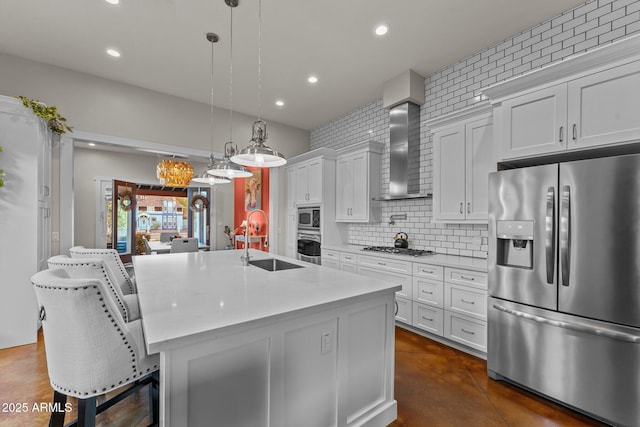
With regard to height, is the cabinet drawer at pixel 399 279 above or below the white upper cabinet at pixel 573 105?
below

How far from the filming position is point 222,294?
153 centimetres

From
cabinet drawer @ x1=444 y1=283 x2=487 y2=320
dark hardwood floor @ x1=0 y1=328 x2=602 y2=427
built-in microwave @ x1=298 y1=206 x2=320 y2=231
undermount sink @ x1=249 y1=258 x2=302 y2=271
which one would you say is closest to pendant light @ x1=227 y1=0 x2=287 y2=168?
undermount sink @ x1=249 y1=258 x2=302 y2=271

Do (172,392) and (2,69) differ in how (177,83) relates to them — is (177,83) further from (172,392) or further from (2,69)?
(172,392)

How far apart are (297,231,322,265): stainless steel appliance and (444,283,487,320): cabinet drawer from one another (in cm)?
216

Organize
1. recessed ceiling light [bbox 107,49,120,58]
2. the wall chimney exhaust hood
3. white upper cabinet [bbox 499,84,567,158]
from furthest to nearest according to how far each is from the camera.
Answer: the wall chimney exhaust hood, recessed ceiling light [bbox 107,49,120,58], white upper cabinet [bbox 499,84,567,158]

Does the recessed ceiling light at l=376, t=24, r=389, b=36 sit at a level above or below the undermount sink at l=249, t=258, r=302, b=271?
above

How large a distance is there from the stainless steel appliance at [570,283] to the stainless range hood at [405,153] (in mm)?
1384

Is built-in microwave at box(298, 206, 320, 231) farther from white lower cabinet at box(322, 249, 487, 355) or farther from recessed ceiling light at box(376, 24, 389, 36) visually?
recessed ceiling light at box(376, 24, 389, 36)

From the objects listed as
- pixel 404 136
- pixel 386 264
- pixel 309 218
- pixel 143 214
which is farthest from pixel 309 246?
pixel 143 214

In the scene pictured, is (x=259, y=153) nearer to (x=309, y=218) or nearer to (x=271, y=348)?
(x=271, y=348)

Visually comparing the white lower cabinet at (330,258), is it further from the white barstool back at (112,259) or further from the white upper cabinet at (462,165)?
the white barstool back at (112,259)

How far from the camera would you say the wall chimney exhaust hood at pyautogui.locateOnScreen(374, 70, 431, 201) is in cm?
354

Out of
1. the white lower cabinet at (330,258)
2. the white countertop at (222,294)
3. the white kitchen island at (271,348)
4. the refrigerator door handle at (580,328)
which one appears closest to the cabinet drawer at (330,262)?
the white lower cabinet at (330,258)

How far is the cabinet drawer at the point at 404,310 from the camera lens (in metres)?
3.13
